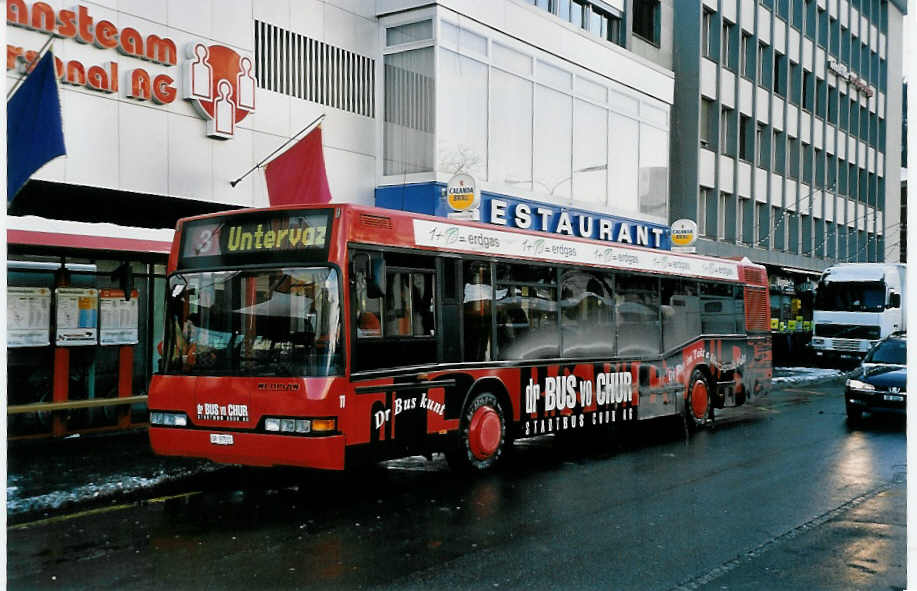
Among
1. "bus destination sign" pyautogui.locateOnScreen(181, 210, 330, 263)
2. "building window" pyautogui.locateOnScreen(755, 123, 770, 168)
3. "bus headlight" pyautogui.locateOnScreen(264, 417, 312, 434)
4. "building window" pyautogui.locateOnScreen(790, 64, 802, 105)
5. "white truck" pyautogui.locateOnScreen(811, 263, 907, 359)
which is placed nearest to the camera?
"bus headlight" pyautogui.locateOnScreen(264, 417, 312, 434)

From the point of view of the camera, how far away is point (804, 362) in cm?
3919

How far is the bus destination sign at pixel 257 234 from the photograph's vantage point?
29.8 ft

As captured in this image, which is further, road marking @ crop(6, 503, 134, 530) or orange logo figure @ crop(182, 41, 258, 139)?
orange logo figure @ crop(182, 41, 258, 139)

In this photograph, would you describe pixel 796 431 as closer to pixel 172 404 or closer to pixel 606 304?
pixel 606 304

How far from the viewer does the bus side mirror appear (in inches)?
359

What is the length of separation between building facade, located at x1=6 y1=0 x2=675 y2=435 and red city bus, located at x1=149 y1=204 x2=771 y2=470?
3.99 m

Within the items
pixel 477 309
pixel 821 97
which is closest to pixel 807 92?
pixel 821 97

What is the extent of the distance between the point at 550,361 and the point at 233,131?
7458 mm

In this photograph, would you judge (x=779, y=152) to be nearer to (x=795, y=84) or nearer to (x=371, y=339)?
(x=795, y=84)

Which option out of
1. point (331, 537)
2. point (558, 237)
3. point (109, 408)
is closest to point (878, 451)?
point (558, 237)

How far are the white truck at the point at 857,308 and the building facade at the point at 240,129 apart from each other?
1237cm

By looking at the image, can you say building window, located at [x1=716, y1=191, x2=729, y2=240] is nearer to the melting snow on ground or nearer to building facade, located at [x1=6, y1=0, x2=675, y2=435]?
building facade, located at [x1=6, y1=0, x2=675, y2=435]

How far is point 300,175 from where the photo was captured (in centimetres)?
1662

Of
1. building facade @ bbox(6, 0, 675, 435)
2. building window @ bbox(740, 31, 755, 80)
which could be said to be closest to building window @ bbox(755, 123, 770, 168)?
building window @ bbox(740, 31, 755, 80)
